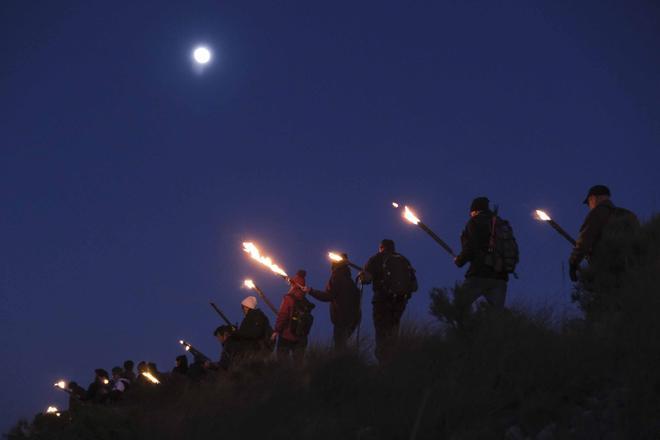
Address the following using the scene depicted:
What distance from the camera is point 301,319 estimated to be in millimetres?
12328

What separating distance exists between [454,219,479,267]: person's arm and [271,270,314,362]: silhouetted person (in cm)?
366

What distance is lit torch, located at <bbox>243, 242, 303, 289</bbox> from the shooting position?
13.0 m

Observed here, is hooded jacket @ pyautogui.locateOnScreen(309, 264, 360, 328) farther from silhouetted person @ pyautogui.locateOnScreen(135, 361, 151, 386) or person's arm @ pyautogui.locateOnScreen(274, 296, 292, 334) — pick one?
silhouetted person @ pyautogui.locateOnScreen(135, 361, 151, 386)

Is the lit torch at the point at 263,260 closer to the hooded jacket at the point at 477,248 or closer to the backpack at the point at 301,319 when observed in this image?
the backpack at the point at 301,319

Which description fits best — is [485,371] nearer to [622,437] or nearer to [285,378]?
[622,437]

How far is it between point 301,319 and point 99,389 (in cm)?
528

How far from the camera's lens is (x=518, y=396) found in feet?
19.6

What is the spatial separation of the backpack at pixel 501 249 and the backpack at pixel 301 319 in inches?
158

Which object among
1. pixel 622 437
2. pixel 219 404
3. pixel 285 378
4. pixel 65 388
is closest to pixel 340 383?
pixel 285 378

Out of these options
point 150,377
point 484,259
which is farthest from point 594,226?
point 150,377

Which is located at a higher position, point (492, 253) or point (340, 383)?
point (492, 253)

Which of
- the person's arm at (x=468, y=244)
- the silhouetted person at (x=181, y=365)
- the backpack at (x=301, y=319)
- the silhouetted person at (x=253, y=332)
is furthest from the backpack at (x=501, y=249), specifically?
the silhouetted person at (x=181, y=365)

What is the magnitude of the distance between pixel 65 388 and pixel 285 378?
1269cm

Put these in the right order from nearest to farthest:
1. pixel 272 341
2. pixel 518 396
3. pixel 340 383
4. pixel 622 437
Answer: pixel 622 437
pixel 518 396
pixel 340 383
pixel 272 341
